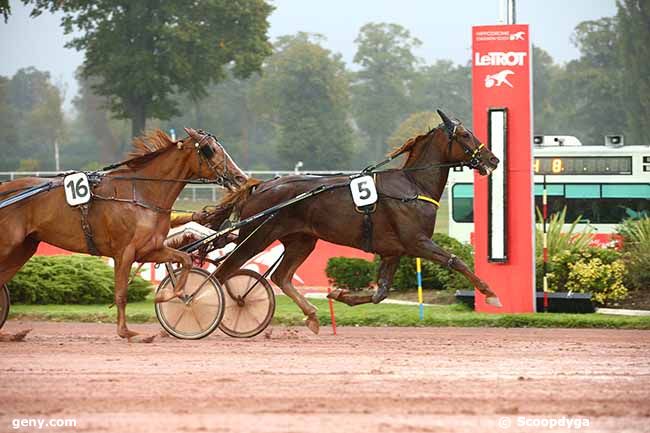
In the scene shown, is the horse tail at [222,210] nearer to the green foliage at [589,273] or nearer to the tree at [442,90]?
the green foliage at [589,273]

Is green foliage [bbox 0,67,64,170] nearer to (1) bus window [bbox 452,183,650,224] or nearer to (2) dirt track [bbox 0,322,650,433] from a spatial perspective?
(1) bus window [bbox 452,183,650,224]

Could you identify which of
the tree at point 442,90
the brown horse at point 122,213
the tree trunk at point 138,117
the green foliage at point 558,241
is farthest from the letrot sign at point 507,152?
the tree at point 442,90

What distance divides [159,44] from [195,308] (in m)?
33.6

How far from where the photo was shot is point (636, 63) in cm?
5028

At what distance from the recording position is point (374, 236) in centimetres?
1116

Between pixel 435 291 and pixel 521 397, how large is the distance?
30.2 ft

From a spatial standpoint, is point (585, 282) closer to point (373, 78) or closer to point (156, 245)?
point (156, 245)

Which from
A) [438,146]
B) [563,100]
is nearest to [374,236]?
[438,146]

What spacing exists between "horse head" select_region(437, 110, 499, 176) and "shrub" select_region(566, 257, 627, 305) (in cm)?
384

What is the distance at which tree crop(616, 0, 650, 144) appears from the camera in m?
48.7

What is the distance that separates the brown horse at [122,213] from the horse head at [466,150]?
2284mm

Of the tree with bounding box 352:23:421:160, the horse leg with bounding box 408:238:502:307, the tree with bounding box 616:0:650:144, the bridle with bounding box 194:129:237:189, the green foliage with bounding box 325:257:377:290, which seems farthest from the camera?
the tree with bounding box 352:23:421:160

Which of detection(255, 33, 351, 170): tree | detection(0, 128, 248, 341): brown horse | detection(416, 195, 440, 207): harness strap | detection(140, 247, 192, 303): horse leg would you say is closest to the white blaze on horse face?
detection(416, 195, 440, 207): harness strap

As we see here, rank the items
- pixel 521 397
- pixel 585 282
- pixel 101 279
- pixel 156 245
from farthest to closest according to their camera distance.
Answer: pixel 101 279, pixel 585 282, pixel 156 245, pixel 521 397
